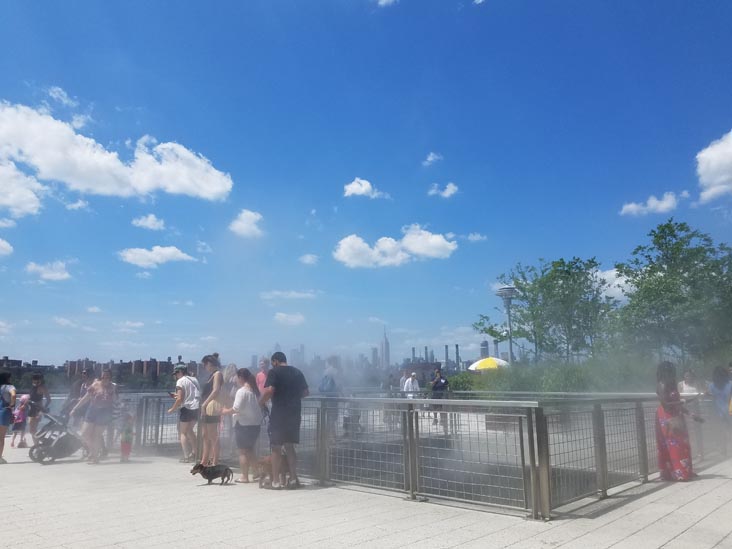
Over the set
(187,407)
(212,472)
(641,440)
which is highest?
(187,407)

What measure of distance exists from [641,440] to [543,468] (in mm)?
2997

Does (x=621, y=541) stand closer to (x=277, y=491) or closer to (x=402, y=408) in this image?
(x=402, y=408)

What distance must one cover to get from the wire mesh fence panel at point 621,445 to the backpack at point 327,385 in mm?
7008

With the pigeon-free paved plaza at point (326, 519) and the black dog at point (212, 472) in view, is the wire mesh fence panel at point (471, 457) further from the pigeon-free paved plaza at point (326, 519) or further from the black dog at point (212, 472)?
the black dog at point (212, 472)

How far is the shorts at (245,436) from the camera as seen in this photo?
25.5 feet

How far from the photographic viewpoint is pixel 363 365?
81.8ft

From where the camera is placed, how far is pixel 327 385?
1273cm

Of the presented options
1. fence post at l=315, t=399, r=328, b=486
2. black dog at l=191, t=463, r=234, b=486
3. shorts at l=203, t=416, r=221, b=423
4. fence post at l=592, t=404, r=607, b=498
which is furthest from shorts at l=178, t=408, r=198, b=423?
fence post at l=592, t=404, r=607, b=498

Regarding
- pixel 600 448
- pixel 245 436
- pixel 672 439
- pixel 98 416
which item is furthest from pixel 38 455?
pixel 672 439

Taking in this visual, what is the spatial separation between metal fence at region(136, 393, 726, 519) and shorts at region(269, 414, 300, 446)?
1.49 feet

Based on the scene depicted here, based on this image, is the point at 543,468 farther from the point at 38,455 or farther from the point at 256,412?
the point at 38,455

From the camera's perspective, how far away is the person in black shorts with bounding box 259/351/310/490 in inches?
283

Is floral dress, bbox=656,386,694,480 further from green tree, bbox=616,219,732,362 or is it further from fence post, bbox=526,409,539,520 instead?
green tree, bbox=616,219,732,362

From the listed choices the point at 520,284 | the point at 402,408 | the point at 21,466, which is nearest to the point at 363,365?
the point at 520,284
